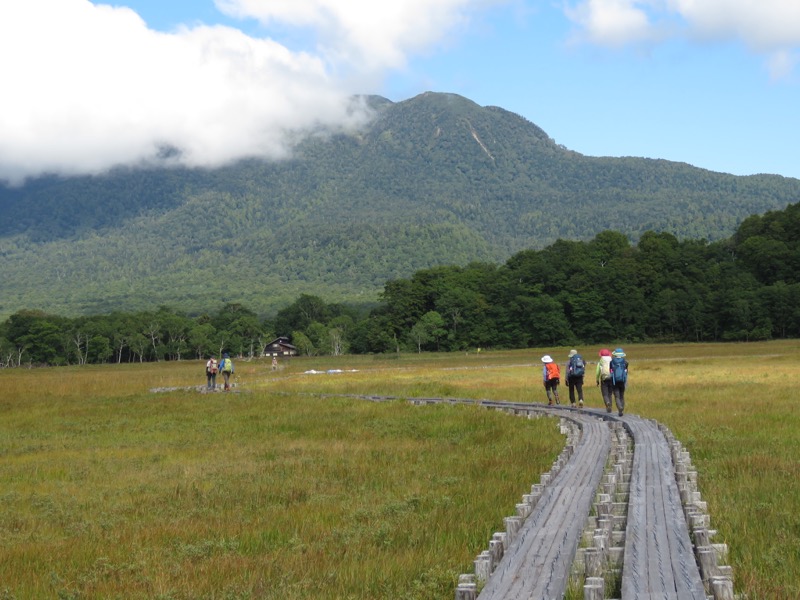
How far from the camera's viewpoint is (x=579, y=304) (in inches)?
4838

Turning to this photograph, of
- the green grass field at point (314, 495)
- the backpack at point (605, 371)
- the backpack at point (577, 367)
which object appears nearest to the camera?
the green grass field at point (314, 495)

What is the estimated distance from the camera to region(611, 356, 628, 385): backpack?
77.4 ft

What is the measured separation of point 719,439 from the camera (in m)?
18.2

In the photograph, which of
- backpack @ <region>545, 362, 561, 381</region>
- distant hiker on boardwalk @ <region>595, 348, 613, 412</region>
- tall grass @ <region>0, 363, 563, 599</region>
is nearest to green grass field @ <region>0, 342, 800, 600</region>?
tall grass @ <region>0, 363, 563, 599</region>

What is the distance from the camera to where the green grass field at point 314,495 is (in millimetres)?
9109

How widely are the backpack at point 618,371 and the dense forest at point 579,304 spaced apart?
299ft

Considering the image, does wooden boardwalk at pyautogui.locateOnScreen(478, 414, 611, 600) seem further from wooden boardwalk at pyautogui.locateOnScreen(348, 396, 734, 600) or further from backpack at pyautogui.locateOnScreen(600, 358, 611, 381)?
backpack at pyautogui.locateOnScreen(600, 358, 611, 381)

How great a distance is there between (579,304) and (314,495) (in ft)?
369

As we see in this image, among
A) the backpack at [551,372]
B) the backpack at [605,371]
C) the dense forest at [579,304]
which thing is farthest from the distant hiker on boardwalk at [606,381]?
the dense forest at [579,304]

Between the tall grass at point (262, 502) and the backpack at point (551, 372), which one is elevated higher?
the backpack at point (551, 372)

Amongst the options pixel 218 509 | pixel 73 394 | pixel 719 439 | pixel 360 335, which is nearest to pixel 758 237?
pixel 360 335

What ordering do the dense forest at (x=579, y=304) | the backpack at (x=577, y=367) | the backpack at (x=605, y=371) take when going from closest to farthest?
the backpack at (x=605, y=371), the backpack at (x=577, y=367), the dense forest at (x=579, y=304)

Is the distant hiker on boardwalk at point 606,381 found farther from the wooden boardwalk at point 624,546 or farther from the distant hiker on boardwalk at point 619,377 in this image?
the wooden boardwalk at point 624,546

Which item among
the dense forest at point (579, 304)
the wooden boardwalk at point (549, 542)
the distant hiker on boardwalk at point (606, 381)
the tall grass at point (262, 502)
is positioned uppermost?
the dense forest at point (579, 304)
